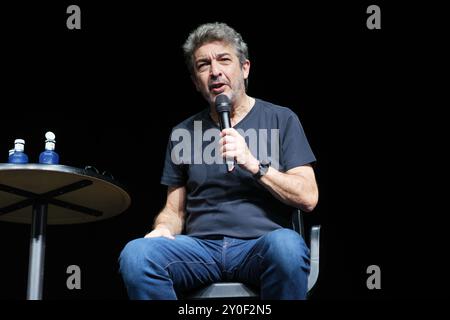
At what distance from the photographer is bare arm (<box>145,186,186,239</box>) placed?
166 centimetres

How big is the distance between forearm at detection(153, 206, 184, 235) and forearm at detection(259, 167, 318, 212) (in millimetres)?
333

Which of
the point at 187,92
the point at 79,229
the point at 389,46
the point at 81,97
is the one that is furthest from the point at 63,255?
the point at 389,46

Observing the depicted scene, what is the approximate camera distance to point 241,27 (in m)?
2.32

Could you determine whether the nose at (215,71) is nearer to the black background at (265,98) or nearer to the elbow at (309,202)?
the elbow at (309,202)

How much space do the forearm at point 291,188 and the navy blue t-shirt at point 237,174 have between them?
79 millimetres

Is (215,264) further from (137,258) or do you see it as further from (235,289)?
(137,258)

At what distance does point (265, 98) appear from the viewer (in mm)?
2346


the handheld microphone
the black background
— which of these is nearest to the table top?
the handheld microphone

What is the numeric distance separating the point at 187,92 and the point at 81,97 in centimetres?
41

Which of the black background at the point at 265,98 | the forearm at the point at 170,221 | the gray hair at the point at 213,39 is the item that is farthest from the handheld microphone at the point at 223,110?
the black background at the point at 265,98

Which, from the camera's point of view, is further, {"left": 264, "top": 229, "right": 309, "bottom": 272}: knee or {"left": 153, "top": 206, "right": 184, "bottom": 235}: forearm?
{"left": 153, "top": 206, "right": 184, "bottom": 235}: forearm

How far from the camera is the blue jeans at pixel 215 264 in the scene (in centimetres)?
129

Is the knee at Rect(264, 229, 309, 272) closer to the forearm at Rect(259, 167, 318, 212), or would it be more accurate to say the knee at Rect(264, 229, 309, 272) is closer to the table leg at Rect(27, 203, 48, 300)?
the forearm at Rect(259, 167, 318, 212)
